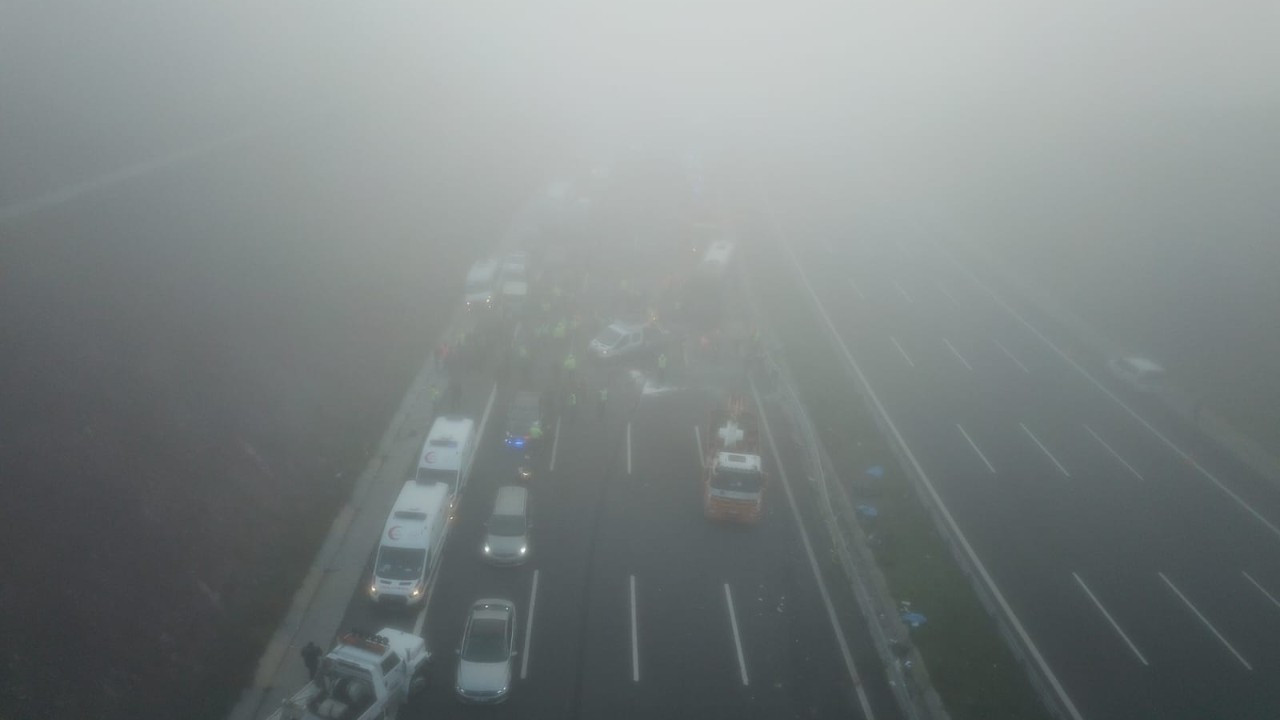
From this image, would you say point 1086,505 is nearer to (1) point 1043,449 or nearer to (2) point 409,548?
(1) point 1043,449

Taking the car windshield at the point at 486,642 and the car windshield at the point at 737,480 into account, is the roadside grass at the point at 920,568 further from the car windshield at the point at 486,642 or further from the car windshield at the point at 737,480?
the car windshield at the point at 486,642

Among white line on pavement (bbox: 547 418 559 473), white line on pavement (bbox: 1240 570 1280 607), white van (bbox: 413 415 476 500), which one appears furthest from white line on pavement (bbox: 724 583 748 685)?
white line on pavement (bbox: 1240 570 1280 607)

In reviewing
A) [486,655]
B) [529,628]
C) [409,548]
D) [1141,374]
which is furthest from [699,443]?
[1141,374]

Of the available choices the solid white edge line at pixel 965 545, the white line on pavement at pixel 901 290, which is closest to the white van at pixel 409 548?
the solid white edge line at pixel 965 545

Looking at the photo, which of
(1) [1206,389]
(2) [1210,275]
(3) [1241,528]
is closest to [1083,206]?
(2) [1210,275]

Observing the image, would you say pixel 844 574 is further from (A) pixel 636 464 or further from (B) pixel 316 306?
(B) pixel 316 306

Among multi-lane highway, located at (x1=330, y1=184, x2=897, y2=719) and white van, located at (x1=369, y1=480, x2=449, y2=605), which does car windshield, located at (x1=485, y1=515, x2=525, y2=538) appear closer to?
multi-lane highway, located at (x1=330, y1=184, x2=897, y2=719)
